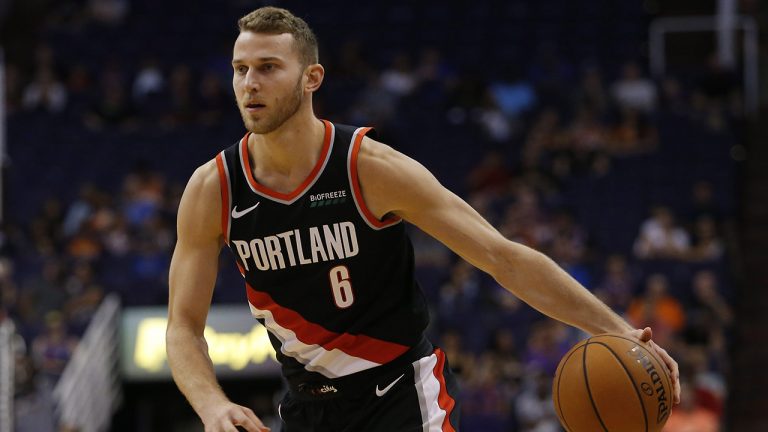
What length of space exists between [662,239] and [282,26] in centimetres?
955

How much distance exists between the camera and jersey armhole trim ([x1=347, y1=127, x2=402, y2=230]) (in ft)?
14.1

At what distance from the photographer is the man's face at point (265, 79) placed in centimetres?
411

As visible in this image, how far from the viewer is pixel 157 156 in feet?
49.0

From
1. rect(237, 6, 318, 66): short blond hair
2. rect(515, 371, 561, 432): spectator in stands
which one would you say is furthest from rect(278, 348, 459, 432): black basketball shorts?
rect(515, 371, 561, 432): spectator in stands

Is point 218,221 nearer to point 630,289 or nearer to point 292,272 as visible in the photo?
point 292,272

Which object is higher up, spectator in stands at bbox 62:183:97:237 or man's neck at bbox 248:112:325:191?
man's neck at bbox 248:112:325:191

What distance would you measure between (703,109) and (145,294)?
7.45 m

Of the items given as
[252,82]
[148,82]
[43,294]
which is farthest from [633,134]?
[252,82]

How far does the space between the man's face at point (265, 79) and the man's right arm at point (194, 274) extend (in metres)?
0.32

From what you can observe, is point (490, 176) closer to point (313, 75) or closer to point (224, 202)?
point (313, 75)

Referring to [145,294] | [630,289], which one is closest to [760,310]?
[630,289]

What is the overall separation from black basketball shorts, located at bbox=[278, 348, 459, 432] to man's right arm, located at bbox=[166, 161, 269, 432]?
0.47 meters

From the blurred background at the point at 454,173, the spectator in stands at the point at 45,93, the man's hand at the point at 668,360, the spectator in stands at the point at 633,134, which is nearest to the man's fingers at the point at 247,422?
the man's hand at the point at 668,360

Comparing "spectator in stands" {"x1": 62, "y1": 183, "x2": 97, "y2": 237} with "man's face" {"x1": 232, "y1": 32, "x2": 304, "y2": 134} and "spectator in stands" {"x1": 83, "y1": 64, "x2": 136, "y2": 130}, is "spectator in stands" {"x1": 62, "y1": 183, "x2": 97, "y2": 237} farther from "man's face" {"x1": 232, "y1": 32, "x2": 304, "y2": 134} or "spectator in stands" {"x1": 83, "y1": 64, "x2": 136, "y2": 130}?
"man's face" {"x1": 232, "y1": 32, "x2": 304, "y2": 134}
